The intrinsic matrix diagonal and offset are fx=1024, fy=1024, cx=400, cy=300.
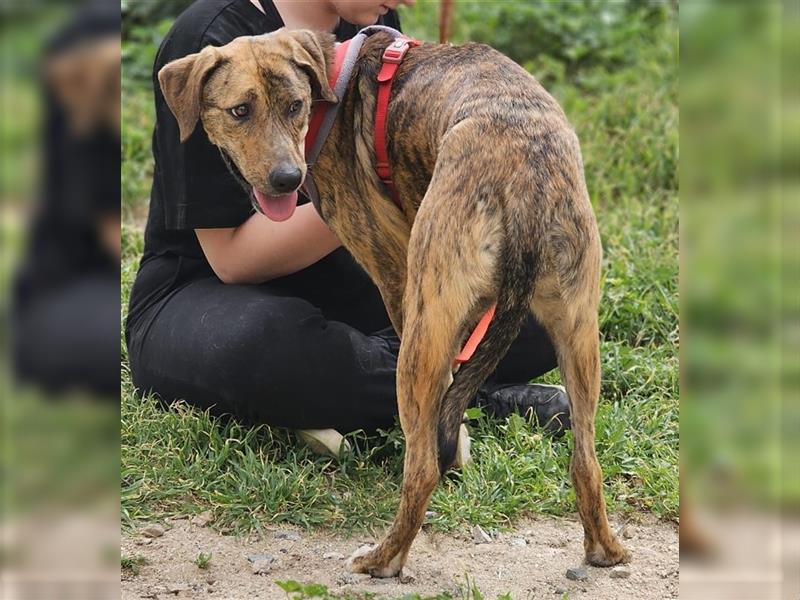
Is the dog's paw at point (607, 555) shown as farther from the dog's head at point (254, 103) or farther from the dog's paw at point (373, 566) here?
the dog's head at point (254, 103)

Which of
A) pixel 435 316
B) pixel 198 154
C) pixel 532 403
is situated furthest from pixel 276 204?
pixel 532 403

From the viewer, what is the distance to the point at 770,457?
3.25ft

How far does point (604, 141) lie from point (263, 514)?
343cm

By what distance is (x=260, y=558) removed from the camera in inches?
117

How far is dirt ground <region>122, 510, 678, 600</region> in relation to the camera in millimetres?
2791

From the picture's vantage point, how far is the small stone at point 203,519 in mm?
3148

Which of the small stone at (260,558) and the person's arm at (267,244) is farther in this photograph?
the person's arm at (267,244)

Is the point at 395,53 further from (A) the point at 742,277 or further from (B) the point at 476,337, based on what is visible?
(A) the point at 742,277

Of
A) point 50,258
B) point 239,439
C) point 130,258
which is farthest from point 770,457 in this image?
point 130,258

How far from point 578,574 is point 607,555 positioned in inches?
3.9

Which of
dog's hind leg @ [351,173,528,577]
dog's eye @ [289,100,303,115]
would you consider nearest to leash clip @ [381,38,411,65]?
dog's eye @ [289,100,303,115]

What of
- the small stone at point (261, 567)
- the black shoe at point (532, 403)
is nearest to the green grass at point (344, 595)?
the small stone at point (261, 567)

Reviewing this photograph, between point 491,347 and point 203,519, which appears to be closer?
point 491,347

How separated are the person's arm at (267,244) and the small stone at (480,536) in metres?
1.01
